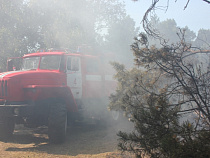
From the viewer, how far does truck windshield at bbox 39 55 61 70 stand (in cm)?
716

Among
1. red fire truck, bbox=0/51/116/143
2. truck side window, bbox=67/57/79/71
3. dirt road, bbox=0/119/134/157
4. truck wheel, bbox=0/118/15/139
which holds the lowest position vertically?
dirt road, bbox=0/119/134/157

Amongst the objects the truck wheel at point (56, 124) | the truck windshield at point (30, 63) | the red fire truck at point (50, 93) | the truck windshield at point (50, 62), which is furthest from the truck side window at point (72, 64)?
the truck wheel at point (56, 124)

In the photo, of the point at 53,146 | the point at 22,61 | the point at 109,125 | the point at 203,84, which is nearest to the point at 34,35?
the point at 22,61

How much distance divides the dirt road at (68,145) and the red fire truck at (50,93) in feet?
1.37

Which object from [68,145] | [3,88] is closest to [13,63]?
[3,88]

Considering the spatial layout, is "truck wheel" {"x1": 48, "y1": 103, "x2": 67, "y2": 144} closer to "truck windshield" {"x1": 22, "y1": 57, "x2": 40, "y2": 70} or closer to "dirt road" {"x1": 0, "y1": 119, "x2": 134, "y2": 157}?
"dirt road" {"x1": 0, "y1": 119, "x2": 134, "y2": 157}

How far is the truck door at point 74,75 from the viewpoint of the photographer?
7211 mm

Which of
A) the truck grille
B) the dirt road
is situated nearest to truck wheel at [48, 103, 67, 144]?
the dirt road

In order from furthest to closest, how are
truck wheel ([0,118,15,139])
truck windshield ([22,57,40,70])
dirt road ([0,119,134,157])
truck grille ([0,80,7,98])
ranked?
truck windshield ([22,57,40,70]) → truck wheel ([0,118,15,139]) → truck grille ([0,80,7,98]) → dirt road ([0,119,134,157])

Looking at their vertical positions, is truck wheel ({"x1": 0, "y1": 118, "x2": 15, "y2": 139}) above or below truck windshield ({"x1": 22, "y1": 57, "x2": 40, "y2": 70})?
below

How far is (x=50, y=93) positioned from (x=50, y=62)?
4.14 ft

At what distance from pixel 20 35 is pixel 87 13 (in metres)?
9.30

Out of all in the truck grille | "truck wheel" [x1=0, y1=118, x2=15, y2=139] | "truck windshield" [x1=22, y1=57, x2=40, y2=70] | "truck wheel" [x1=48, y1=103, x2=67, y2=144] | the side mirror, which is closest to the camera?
"truck wheel" [x1=48, y1=103, x2=67, y2=144]

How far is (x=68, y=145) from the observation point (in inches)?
237
